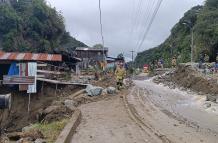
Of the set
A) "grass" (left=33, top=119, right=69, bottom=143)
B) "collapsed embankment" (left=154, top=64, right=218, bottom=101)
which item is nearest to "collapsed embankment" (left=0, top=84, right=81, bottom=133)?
"collapsed embankment" (left=154, top=64, right=218, bottom=101)

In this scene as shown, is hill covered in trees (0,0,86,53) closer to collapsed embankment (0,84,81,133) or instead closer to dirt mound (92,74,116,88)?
dirt mound (92,74,116,88)

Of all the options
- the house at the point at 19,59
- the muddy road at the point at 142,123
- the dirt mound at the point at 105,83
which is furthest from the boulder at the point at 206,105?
the house at the point at 19,59

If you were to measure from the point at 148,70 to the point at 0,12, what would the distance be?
22986 mm

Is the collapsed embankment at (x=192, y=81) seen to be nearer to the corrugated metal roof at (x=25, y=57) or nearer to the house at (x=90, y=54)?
the corrugated metal roof at (x=25, y=57)

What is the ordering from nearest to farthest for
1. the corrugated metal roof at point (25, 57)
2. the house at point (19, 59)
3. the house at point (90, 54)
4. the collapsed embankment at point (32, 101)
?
the collapsed embankment at point (32, 101) < the house at point (19, 59) < the corrugated metal roof at point (25, 57) < the house at point (90, 54)

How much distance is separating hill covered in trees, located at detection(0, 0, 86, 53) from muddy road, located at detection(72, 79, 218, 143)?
95.8 feet

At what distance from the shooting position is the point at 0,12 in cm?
5147

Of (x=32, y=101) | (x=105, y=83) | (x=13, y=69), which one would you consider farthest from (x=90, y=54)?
(x=32, y=101)

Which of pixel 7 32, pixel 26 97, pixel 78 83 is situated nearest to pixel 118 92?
pixel 78 83

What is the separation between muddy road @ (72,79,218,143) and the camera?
12867 mm

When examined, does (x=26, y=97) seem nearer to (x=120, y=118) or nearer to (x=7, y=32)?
(x=120, y=118)

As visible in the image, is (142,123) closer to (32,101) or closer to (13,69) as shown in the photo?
(32,101)

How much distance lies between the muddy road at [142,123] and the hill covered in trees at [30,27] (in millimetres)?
29202

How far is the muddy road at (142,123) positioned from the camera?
42.2 ft
